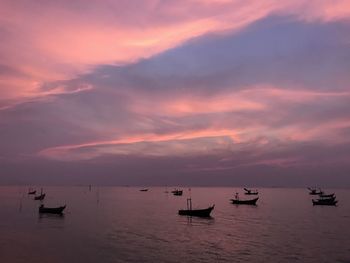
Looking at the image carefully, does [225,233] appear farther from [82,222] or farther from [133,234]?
[82,222]

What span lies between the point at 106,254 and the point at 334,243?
97.0 ft

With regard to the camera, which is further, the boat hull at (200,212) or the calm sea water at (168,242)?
the boat hull at (200,212)

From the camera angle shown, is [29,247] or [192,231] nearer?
[29,247]

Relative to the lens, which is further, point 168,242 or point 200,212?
point 200,212

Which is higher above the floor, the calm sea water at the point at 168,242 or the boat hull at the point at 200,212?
the boat hull at the point at 200,212

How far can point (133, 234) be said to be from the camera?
53.7 meters

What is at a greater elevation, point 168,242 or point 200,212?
point 200,212

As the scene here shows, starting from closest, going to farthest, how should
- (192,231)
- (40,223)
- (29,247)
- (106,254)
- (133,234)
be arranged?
(106,254), (29,247), (133,234), (192,231), (40,223)

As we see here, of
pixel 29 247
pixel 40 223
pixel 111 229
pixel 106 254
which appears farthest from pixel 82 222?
pixel 106 254

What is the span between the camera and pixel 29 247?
42.4m

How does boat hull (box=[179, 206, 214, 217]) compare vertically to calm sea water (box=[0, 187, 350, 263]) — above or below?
above

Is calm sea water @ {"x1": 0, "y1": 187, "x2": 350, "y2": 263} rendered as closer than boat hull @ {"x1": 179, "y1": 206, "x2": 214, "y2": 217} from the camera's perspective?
Yes

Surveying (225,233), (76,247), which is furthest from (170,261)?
(225,233)

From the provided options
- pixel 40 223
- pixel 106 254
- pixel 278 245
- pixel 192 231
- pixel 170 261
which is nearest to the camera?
pixel 170 261
